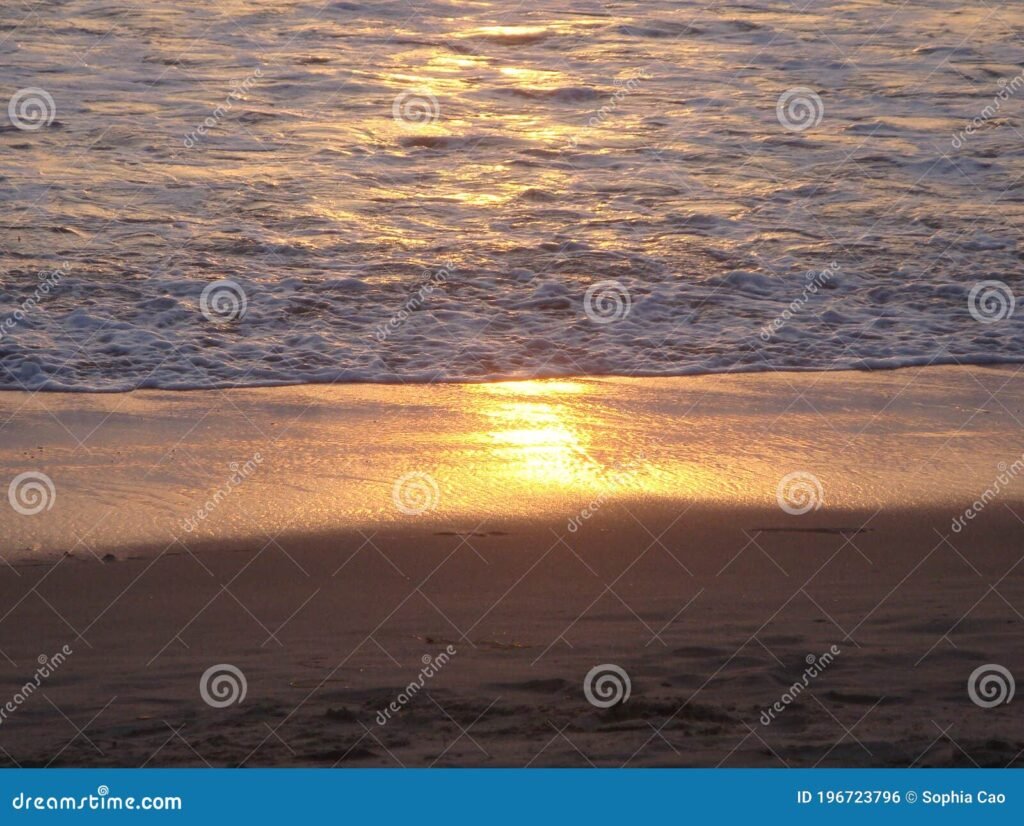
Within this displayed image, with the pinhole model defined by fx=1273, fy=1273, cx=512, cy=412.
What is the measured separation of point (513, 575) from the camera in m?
5.64

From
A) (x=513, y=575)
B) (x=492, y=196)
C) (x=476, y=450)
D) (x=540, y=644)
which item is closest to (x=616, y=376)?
(x=476, y=450)

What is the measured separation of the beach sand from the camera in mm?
4445

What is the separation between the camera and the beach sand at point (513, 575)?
4445mm

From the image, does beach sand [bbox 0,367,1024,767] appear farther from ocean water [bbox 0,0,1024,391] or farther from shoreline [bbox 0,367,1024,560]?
ocean water [bbox 0,0,1024,391]

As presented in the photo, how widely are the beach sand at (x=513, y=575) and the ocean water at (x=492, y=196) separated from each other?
1.05 meters

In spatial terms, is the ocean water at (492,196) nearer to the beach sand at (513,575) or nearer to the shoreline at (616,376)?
the shoreline at (616,376)

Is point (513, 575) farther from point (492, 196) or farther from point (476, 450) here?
point (492, 196)

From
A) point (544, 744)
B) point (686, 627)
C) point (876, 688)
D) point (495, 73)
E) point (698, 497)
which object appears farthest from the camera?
point (495, 73)

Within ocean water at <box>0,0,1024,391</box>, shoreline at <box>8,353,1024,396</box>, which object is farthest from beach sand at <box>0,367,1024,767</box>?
ocean water at <box>0,0,1024,391</box>

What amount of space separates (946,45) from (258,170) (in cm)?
1104

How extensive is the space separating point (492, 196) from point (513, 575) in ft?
23.7

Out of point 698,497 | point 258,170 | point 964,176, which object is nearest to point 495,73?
point 258,170

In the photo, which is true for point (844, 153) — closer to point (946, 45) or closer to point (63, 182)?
point (946, 45)

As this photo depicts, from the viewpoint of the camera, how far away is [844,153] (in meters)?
13.6
